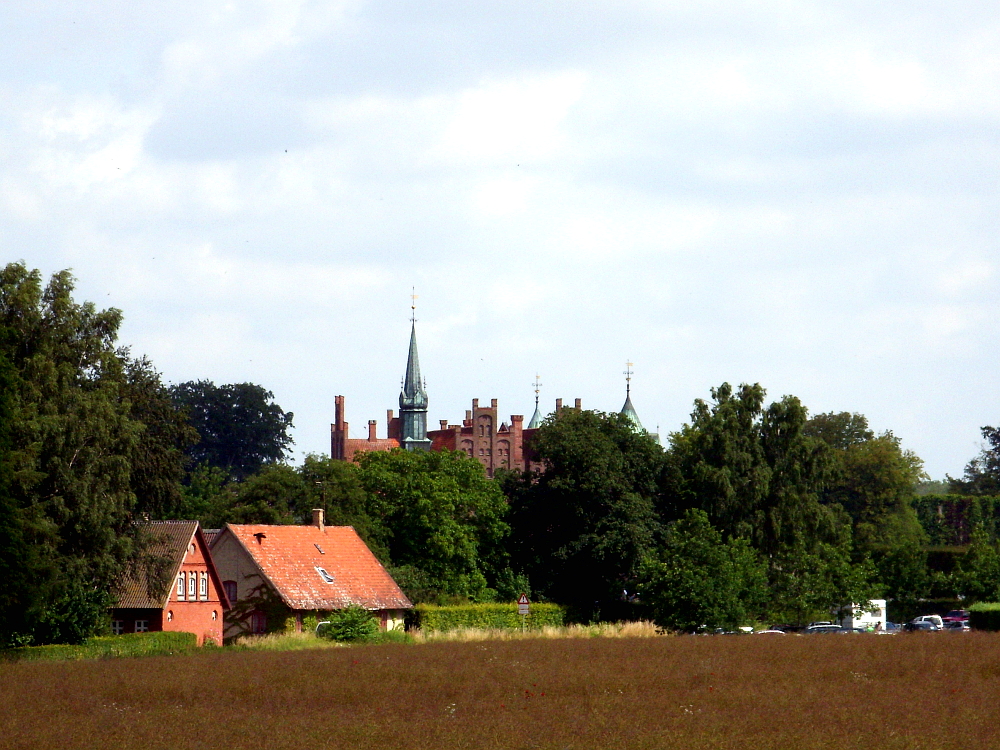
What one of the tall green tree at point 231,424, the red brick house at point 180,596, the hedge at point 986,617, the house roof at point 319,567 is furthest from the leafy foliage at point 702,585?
the tall green tree at point 231,424

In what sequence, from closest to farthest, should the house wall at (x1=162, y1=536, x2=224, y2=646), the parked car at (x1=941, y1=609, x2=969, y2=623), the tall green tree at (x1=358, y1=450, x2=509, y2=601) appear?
the house wall at (x1=162, y1=536, x2=224, y2=646)
the parked car at (x1=941, y1=609, x2=969, y2=623)
the tall green tree at (x1=358, y1=450, x2=509, y2=601)

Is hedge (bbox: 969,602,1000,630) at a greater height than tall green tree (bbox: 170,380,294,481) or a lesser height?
lesser

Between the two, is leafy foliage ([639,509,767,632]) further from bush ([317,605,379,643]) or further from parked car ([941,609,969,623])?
parked car ([941,609,969,623])

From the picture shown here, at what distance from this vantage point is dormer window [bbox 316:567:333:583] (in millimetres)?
62875

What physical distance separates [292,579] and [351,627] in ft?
32.1

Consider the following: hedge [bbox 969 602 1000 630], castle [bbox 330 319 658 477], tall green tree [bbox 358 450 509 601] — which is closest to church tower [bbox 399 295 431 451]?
castle [bbox 330 319 658 477]

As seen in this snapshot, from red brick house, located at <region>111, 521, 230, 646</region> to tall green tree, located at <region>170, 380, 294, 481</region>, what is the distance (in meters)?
58.0

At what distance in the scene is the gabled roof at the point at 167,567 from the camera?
54.5m

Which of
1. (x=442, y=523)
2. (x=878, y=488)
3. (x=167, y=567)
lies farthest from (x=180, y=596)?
(x=878, y=488)

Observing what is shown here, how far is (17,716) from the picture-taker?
2375cm

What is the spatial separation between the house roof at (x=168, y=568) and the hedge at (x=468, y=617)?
11.0 m

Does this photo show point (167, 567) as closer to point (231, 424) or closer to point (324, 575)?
point (324, 575)

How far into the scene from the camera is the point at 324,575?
6316cm

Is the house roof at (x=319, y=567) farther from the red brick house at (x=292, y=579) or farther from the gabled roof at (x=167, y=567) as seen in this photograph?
the gabled roof at (x=167, y=567)
